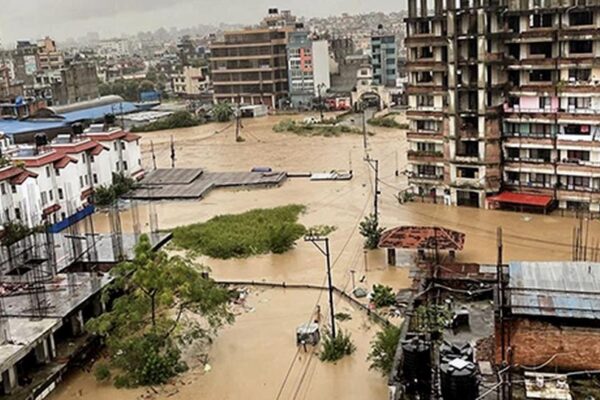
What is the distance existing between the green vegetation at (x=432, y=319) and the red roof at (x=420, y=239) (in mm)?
9910

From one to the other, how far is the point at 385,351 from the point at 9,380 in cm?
784

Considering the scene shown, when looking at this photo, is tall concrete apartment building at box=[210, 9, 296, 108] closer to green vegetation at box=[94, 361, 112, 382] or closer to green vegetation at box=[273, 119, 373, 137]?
green vegetation at box=[273, 119, 373, 137]

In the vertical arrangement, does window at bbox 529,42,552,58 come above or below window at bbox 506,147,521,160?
above

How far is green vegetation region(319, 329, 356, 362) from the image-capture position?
16125 millimetres

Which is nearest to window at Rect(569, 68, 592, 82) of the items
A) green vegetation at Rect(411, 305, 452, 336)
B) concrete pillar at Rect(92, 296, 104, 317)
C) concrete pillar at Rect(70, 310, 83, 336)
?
green vegetation at Rect(411, 305, 452, 336)

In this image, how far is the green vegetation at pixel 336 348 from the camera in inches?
635

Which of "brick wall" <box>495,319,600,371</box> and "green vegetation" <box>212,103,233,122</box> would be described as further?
"green vegetation" <box>212,103,233,122</box>

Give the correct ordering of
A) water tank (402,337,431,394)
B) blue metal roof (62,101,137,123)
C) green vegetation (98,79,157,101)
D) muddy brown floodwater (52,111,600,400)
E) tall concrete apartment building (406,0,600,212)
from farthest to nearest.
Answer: green vegetation (98,79,157,101)
blue metal roof (62,101,137,123)
tall concrete apartment building (406,0,600,212)
muddy brown floodwater (52,111,600,400)
water tank (402,337,431,394)

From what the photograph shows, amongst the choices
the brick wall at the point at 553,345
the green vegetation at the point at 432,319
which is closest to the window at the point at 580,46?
the green vegetation at the point at 432,319

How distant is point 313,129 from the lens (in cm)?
5181

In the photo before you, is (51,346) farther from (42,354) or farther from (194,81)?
(194,81)

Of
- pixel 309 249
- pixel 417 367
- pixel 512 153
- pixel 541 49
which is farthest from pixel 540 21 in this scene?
pixel 417 367

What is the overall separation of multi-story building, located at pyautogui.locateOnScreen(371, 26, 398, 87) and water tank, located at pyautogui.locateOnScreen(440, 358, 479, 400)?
2301 inches

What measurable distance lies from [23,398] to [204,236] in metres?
12.1
